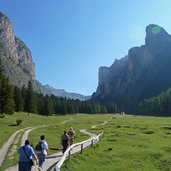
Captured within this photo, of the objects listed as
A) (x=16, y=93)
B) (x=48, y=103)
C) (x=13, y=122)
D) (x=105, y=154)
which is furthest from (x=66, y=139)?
(x=48, y=103)

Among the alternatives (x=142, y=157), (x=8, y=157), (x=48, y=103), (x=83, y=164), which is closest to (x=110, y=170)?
(x=83, y=164)

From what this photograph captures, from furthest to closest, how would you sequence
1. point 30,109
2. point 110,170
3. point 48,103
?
point 48,103 < point 30,109 < point 110,170

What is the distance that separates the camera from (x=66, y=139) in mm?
39500

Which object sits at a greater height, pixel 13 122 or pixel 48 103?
pixel 48 103

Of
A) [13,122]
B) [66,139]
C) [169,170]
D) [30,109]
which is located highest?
[30,109]

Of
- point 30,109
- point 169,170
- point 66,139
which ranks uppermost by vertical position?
point 30,109

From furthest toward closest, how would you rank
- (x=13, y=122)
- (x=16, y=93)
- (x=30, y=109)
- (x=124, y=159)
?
(x=30, y=109) → (x=16, y=93) → (x=13, y=122) → (x=124, y=159)

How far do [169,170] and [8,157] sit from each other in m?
15.8

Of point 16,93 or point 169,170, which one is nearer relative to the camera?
point 169,170

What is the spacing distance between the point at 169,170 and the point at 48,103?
149945 mm

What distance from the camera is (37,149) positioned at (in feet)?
93.6

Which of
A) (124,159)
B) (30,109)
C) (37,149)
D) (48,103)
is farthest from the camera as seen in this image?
(48,103)

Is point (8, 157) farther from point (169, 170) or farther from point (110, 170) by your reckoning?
point (169, 170)

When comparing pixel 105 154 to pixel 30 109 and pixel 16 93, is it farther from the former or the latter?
pixel 30 109
